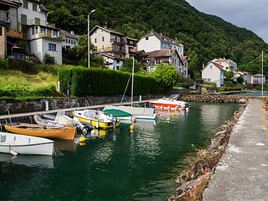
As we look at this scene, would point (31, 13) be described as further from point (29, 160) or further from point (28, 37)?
point (29, 160)

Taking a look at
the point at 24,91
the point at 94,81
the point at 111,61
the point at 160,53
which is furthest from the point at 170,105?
the point at 160,53

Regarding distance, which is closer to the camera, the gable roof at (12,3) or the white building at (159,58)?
the gable roof at (12,3)

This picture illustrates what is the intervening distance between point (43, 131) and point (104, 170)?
8.99 m

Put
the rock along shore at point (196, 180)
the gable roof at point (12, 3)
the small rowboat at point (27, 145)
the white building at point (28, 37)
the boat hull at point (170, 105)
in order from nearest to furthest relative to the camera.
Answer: the rock along shore at point (196, 180)
the small rowboat at point (27, 145)
the white building at point (28, 37)
the gable roof at point (12, 3)
the boat hull at point (170, 105)

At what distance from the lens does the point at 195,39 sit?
527 ft

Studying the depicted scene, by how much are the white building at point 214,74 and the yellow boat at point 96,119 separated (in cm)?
9520

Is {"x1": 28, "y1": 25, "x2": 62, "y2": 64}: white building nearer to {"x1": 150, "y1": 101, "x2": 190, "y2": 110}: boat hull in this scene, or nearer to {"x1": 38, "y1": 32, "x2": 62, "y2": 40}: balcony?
{"x1": 38, "y1": 32, "x2": 62, "y2": 40}: balcony

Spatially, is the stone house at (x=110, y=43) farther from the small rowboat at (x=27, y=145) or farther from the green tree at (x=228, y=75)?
the small rowboat at (x=27, y=145)

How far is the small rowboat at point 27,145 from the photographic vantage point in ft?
66.3

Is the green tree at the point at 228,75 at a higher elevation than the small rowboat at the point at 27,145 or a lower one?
higher

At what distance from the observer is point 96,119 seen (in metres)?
32.1

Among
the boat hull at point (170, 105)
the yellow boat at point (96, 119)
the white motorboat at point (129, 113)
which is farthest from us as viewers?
the boat hull at point (170, 105)

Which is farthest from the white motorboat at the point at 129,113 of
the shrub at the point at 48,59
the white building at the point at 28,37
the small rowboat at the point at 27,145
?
the white building at the point at 28,37

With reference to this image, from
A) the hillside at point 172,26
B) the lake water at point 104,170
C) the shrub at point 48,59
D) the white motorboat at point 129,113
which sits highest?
the hillside at point 172,26
